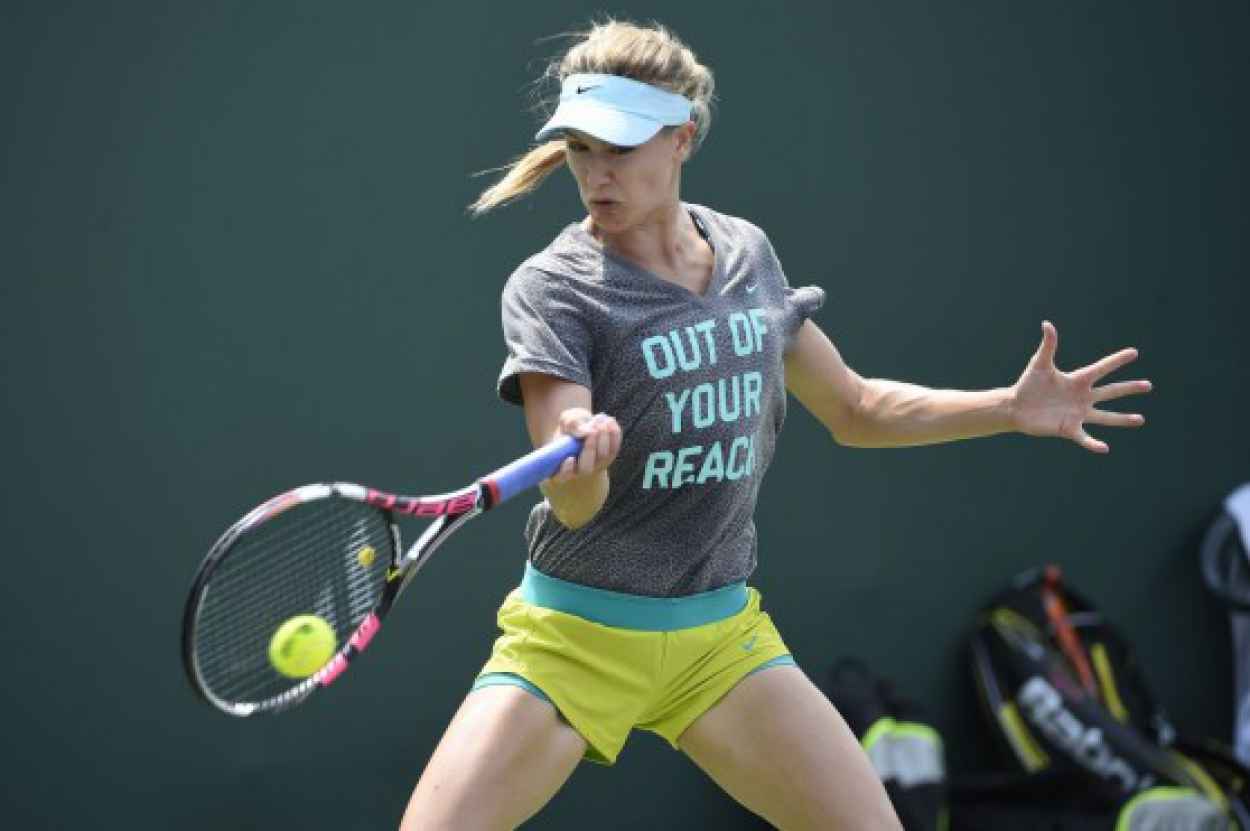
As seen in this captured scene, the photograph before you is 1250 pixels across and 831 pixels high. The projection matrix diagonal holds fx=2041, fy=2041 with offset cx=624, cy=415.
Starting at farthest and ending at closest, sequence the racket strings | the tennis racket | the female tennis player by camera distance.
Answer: the female tennis player → the racket strings → the tennis racket

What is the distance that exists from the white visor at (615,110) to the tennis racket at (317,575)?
0.53 meters

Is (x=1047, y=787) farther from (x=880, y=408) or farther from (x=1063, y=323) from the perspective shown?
(x=880, y=408)

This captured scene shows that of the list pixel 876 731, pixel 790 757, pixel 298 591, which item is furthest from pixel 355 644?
pixel 876 731

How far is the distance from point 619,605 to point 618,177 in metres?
0.69

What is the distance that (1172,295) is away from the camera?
18.4ft

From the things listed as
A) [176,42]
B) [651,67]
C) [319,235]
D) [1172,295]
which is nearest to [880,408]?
[651,67]

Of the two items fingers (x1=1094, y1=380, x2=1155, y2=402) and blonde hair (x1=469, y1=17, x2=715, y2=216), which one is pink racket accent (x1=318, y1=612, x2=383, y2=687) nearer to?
blonde hair (x1=469, y1=17, x2=715, y2=216)

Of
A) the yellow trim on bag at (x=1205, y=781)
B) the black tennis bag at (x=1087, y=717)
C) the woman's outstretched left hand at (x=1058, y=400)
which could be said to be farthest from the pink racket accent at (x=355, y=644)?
the yellow trim on bag at (x=1205, y=781)

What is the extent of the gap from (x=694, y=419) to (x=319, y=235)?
4.77 feet

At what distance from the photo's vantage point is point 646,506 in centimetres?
329

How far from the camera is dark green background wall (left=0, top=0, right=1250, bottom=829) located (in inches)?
167

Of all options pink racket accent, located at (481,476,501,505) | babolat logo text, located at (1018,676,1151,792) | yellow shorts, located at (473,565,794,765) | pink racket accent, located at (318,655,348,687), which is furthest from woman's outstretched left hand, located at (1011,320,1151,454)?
babolat logo text, located at (1018,676,1151,792)

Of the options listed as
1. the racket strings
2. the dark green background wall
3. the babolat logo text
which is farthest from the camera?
the babolat logo text

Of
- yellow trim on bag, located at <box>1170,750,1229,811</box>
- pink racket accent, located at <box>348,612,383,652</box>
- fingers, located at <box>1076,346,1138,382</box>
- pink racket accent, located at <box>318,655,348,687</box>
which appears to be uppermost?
fingers, located at <box>1076,346,1138,382</box>
